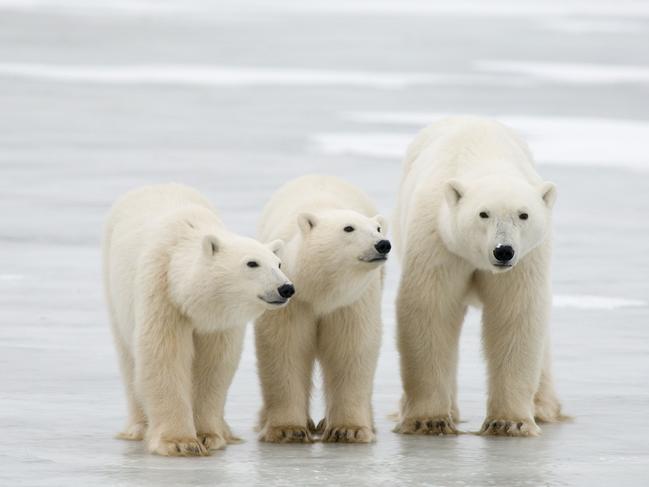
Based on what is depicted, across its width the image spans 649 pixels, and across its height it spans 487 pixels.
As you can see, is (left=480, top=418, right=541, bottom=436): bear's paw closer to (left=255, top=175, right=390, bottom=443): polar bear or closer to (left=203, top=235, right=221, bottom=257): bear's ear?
(left=255, top=175, right=390, bottom=443): polar bear

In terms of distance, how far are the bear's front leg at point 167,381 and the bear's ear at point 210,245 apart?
27 centimetres

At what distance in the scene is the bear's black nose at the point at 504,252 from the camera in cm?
656

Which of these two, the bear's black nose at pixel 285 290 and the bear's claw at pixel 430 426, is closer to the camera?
the bear's black nose at pixel 285 290

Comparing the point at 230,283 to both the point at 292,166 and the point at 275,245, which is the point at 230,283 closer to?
the point at 275,245

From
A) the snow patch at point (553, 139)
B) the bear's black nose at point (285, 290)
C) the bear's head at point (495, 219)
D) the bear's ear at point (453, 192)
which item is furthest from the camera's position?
the snow patch at point (553, 139)

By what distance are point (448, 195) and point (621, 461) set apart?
128 centimetres

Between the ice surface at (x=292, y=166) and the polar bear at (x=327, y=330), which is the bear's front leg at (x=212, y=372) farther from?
the polar bear at (x=327, y=330)

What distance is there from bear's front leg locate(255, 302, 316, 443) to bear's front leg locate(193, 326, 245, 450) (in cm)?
24

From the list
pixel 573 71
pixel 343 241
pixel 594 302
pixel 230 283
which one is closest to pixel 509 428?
pixel 343 241

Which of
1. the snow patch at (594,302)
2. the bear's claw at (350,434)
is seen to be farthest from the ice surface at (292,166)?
the bear's claw at (350,434)

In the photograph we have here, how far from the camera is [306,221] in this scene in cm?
680

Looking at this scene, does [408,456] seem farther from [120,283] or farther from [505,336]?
[120,283]

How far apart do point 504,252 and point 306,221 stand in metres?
0.79

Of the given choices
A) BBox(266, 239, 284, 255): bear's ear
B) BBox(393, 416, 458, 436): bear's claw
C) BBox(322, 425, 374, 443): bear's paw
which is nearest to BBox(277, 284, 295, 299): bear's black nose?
BBox(266, 239, 284, 255): bear's ear
